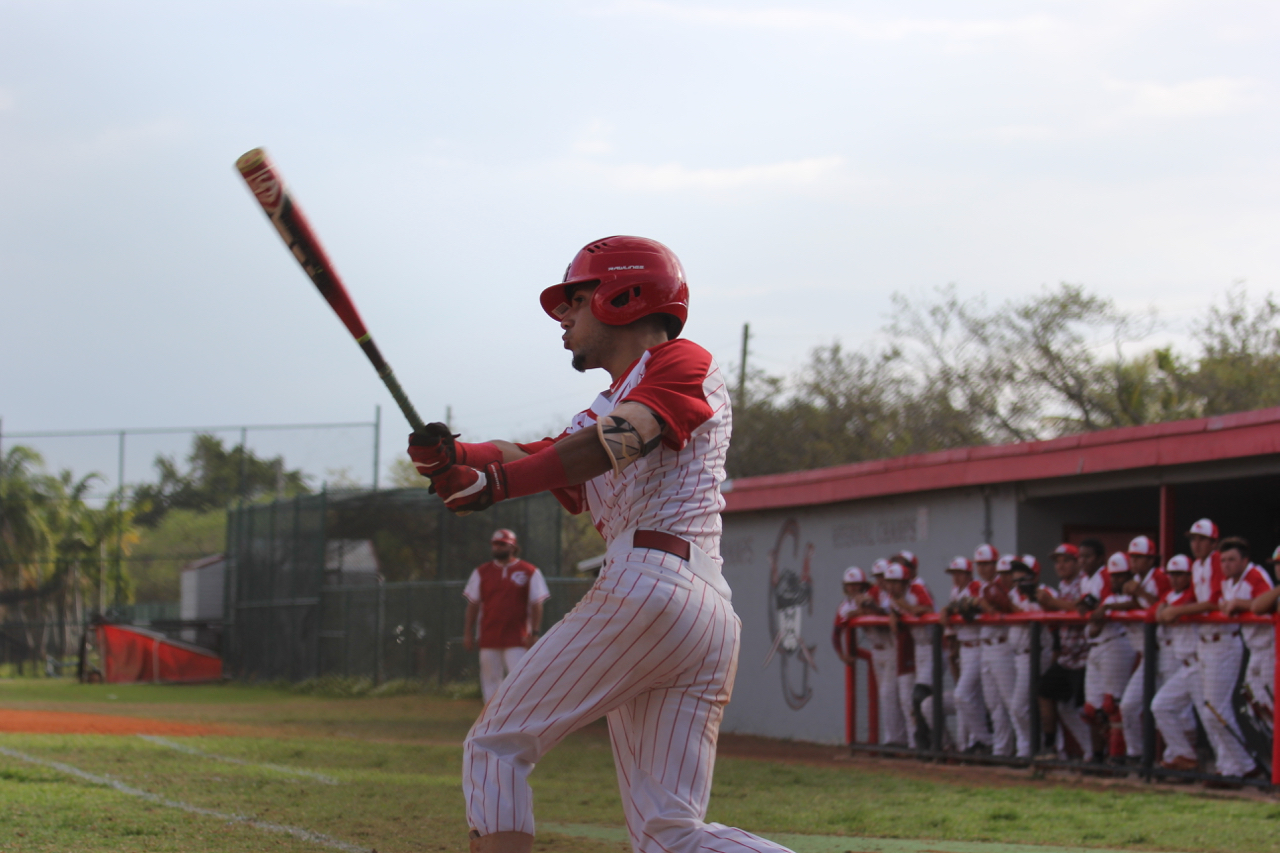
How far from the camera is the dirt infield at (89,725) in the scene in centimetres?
1302

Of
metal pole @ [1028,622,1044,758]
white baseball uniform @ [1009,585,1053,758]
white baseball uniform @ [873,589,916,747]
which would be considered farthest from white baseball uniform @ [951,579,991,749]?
white baseball uniform @ [873,589,916,747]

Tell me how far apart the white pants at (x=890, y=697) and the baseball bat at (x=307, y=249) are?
31.9 ft

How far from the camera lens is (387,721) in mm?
16188

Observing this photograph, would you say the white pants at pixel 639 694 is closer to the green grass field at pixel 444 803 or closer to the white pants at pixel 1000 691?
the green grass field at pixel 444 803

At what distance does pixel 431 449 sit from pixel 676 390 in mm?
594

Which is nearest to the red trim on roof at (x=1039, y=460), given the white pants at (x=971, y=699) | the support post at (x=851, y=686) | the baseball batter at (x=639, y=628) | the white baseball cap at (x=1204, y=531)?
the white baseball cap at (x=1204, y=531)

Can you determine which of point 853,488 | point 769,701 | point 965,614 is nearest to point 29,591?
point 769,701

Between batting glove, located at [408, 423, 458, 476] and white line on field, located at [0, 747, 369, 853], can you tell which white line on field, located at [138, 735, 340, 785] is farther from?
batting glove, located at [408, 423, 458, 476]

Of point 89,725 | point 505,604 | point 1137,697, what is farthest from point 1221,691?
point 89,725

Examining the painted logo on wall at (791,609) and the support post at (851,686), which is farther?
the painted logo on wall at (791,609)

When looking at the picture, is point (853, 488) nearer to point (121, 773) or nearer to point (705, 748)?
point (121, 773)

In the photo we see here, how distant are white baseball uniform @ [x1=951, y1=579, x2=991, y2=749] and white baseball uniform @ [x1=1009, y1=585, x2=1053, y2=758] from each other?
382 millimetres

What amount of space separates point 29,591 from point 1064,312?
71.5ft

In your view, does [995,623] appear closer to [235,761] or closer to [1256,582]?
[1256,582]
